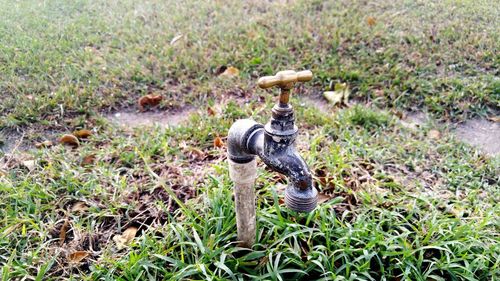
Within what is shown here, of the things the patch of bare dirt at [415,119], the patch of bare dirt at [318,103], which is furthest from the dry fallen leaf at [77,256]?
the patch of bare dirt at [415,119]

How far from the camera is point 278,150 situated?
1256mm

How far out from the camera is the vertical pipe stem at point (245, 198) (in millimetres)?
1423

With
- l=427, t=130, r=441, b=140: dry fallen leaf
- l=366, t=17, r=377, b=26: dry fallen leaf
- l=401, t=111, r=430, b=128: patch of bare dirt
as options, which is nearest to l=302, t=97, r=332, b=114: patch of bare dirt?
l=401, t=111, r=430, b=128: patch of bare dirt

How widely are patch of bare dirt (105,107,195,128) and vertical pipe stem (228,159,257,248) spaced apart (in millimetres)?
1310

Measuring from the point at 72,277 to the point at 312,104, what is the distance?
1959 mm

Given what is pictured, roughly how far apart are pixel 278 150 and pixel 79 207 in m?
1.15

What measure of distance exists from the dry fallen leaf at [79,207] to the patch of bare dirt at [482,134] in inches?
88.4

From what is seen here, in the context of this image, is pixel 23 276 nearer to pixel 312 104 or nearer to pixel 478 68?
pixel 312 104

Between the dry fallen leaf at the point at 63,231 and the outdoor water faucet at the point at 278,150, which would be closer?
the outdoor water faucet at the point at 278,150

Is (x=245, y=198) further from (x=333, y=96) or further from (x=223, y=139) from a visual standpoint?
(x=333, y=96)

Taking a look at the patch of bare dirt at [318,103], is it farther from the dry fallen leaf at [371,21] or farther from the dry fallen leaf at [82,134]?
the dry fallen leaf at [82,134]

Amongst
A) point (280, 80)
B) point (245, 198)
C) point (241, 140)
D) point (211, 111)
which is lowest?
point (211, 111)

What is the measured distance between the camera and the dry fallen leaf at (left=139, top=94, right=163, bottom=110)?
2.96 metres

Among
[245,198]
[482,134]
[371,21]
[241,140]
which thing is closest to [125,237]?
[245,198]
